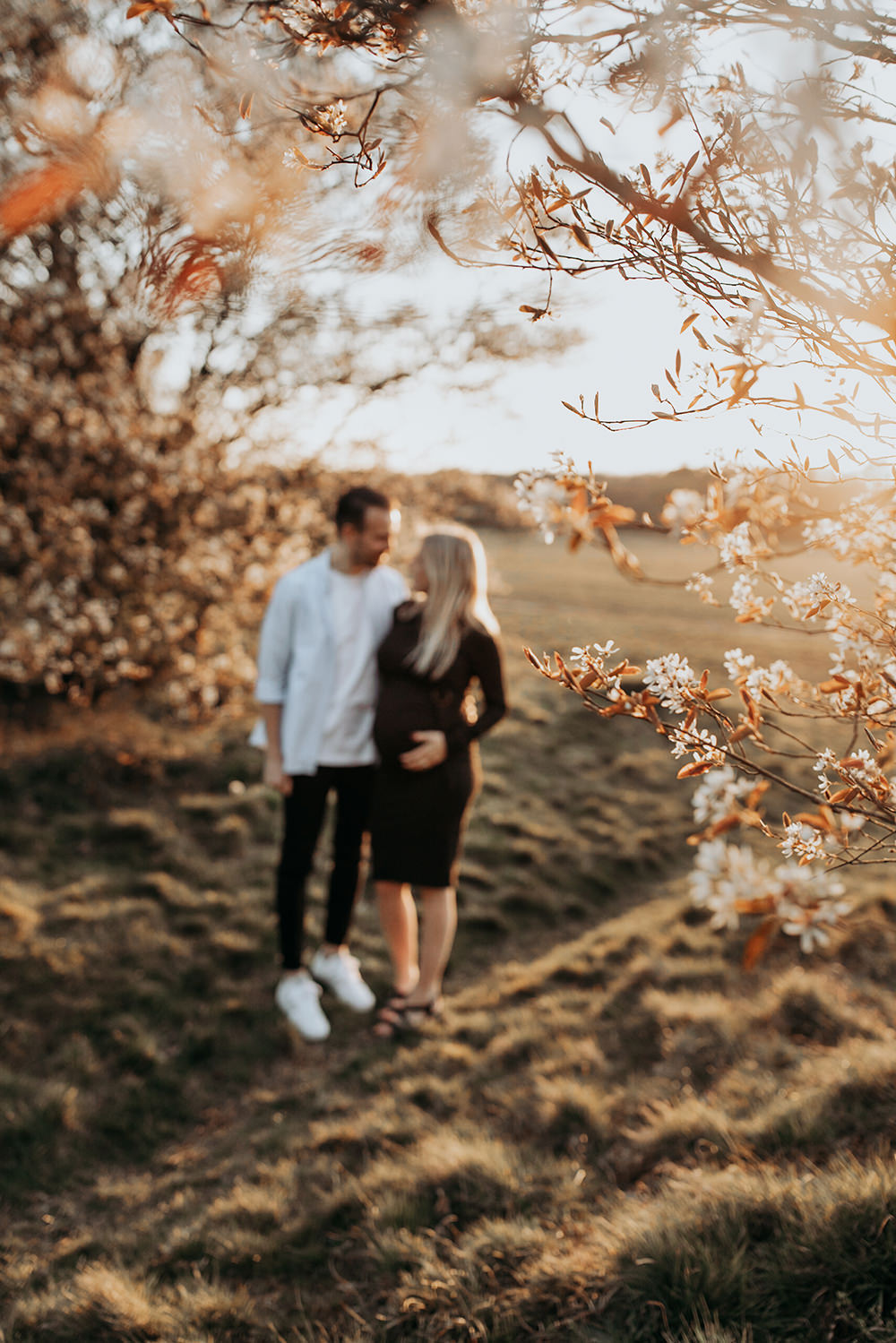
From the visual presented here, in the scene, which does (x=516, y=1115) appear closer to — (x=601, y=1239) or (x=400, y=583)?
(x=601, y=1239)

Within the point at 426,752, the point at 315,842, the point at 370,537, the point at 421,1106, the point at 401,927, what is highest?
the point at 370,537

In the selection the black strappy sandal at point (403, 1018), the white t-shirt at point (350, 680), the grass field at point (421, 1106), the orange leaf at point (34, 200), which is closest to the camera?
the grass field at point (421, 1106)

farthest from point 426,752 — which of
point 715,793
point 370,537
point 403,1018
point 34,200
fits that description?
point 34,200

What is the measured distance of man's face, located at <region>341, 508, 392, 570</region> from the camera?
3.60 meters

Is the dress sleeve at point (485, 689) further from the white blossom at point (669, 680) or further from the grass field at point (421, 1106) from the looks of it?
the white blossom at point (669, 680)

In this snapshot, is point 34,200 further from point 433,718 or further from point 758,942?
point 758,942

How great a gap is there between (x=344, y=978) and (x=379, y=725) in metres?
1.41

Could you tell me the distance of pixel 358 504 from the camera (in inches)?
141

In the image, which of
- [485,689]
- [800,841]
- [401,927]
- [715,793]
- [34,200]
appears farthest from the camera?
[34,200]

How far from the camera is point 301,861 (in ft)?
12.5

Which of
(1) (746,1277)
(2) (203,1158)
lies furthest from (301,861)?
(1) (746,1277)

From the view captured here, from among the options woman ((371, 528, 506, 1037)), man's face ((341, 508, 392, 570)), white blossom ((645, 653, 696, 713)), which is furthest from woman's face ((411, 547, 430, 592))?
white blossom ((645, 653, 696, 713))

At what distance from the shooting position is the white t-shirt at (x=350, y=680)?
3686 mm

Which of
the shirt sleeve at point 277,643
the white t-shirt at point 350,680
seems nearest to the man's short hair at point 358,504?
the white t-shirt at point 350,680
